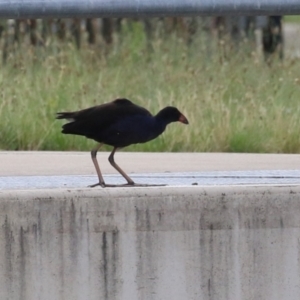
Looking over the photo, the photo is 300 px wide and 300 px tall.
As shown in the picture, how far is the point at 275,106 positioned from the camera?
1050 cm

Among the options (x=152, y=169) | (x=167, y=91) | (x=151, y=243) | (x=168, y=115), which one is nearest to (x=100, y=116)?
(x=168, y=115)

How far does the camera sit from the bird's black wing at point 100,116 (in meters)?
5.23

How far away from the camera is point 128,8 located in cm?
404

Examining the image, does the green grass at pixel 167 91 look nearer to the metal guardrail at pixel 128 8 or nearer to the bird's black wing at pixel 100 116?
the bird's black wing at pixel 100 116

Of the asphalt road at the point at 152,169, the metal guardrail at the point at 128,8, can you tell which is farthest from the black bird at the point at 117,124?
the metal guardrail at the point at 128,8

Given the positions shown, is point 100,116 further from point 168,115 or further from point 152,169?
point 152,169

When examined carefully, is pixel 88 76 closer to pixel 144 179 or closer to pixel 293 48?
pixel 293 48

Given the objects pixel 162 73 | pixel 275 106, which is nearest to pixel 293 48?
pixel 162 73

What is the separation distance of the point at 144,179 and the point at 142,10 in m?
1.88

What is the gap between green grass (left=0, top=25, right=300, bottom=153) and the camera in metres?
9.39

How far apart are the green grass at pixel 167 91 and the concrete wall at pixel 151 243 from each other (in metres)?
4.83

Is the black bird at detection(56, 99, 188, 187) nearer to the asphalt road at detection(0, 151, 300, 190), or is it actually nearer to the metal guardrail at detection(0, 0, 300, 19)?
the asphalt road at detection(0, 151, 300, 190)

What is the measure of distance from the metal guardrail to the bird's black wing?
3.97 ft

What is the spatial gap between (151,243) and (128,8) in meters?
0.90
